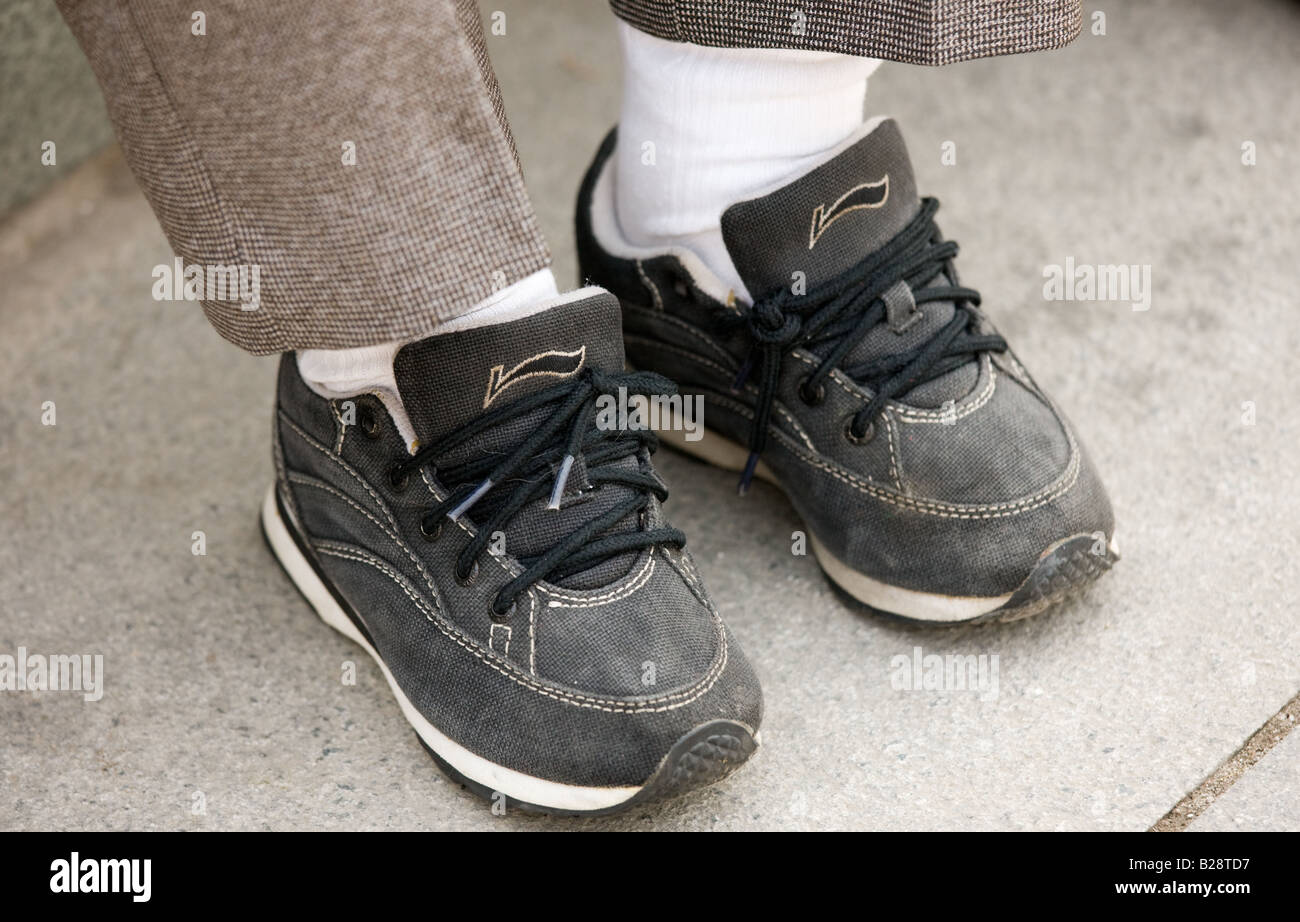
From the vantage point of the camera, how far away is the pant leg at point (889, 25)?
865 millimetres

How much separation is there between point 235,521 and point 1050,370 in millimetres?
786

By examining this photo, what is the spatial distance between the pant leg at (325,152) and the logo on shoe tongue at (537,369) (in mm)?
98

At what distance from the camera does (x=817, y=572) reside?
3.50 ft

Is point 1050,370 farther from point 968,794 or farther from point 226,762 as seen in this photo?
point 226,762

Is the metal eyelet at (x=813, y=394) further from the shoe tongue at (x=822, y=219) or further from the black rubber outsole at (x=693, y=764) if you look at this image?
the black rubber outsole at (x=693, y=764)

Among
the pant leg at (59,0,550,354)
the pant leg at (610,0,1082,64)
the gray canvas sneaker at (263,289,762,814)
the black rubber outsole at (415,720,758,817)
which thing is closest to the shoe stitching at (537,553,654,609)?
the gray canvas sneaker at (263,289,762,814)

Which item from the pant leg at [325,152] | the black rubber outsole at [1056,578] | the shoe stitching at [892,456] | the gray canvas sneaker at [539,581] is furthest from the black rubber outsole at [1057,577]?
the pant leg at [325,152]

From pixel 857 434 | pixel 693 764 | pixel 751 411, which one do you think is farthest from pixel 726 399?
pixel 693 764

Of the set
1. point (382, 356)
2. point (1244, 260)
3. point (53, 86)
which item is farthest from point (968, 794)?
point (53, 86)

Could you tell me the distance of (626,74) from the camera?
3.39 feet

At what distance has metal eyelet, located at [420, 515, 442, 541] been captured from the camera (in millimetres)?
895

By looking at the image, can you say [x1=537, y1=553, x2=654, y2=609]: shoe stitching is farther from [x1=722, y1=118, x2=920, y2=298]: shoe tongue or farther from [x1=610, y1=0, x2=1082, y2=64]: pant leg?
[x1=610, y1=0, x2=1082, y2=64]: pant leg

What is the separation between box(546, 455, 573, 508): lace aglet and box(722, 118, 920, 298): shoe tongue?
0.75 ft
